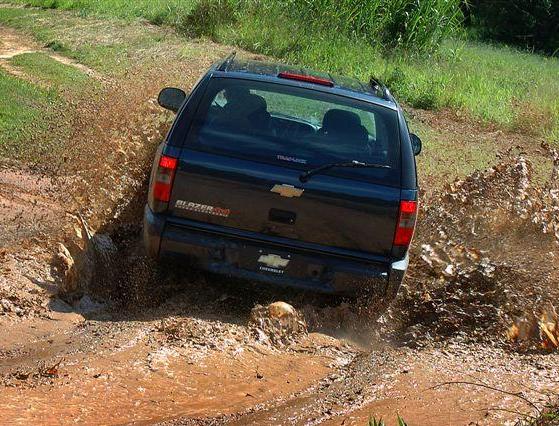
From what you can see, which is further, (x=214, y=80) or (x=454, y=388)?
(x=214, y=80)

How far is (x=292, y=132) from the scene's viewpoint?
707 centimetres

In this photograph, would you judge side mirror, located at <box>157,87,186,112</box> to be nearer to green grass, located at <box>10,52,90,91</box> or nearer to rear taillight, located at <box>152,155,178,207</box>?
rear taillight, located at <box>152,155,178,207</box>

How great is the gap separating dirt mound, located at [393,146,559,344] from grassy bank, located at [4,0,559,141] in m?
8.93

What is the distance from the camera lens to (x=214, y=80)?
7156 millimetres

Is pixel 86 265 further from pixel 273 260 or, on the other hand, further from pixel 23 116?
pixel 23 116

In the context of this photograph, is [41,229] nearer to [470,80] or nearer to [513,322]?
[513,322]

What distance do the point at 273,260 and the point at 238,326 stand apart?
0.46 m

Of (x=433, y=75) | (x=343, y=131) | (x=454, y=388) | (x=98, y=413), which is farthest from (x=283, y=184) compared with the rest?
(x=433, y=75)

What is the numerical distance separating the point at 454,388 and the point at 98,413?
206 centimetres

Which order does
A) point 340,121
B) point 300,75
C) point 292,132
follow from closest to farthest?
1. point 292,132
2. point 340,121
3. point 300,75

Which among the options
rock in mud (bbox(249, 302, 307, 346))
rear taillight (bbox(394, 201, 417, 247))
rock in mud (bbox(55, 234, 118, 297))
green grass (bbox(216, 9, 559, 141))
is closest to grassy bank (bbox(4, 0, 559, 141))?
green grass (bbox(216, 9, 559, 141))

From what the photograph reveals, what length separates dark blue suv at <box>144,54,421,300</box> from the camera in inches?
265

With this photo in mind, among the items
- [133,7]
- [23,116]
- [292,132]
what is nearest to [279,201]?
[292,132]

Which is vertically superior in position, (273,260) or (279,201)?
(279,201)
